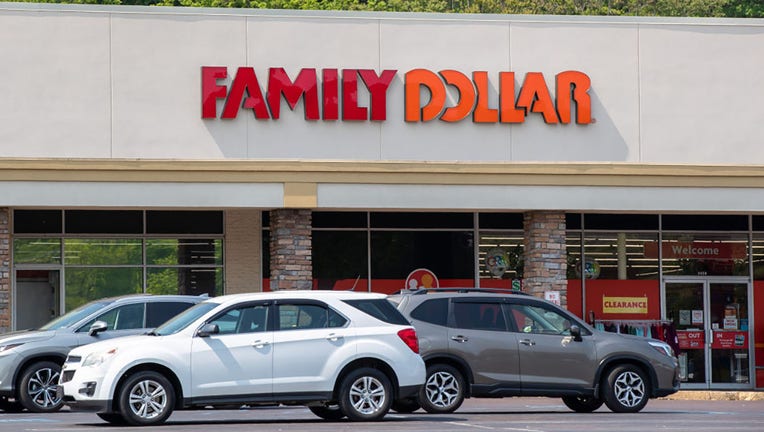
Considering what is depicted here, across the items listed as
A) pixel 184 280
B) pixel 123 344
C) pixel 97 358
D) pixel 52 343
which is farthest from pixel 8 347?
pixel 184 280

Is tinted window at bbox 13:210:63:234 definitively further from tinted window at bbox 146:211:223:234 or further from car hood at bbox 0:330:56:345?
car hood at bbox 0:330:56:345

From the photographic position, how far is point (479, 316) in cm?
2042

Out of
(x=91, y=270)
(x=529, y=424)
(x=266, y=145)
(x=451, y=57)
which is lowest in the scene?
(x=529, y=424)

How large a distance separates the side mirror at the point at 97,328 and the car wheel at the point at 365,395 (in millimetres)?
4365

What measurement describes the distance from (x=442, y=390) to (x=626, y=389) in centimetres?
274

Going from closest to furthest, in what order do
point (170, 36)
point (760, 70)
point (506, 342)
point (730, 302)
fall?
point (506, 342), point (170, 36), point (760, 70), point (730, 302)

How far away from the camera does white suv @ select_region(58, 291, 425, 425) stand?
16.9 metres

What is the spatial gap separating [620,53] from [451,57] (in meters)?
3.42

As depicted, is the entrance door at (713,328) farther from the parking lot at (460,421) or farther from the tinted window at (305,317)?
the tinted window at (305,317)

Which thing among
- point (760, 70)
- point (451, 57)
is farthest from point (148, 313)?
point (760, 70)

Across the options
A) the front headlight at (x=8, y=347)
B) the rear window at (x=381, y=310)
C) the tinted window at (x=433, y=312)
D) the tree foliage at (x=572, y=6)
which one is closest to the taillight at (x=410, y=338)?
the rear window at (x=381, y=310)

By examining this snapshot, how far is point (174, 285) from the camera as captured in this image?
2892 cm

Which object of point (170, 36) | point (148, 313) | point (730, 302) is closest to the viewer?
point (148, 313)

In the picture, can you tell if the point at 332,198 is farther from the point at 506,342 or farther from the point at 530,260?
the point at 506,342
